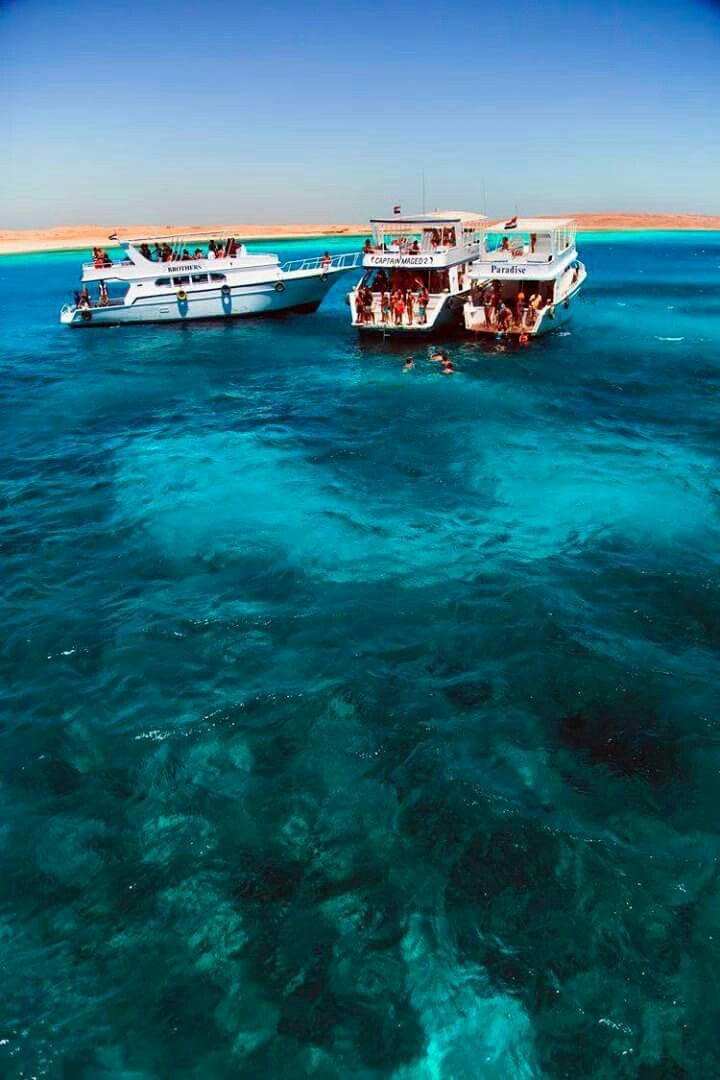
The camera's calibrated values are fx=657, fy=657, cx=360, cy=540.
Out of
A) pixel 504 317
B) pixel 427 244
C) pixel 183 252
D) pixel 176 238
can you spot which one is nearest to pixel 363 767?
pixel 504 317

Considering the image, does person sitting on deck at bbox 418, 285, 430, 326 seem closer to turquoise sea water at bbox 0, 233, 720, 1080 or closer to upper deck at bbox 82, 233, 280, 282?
upper deck at bbox 82, 233, 280, 282

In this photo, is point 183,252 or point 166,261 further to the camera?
point 183,252

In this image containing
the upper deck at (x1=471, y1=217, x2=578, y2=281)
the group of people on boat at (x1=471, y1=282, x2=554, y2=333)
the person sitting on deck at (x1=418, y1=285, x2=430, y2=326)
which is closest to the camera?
the upper deck at (x1=471, y1=217, x2=578, y2=281)

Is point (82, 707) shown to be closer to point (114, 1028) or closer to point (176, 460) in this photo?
point (114, 1028)

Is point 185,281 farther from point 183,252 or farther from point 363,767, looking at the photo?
point 363,767

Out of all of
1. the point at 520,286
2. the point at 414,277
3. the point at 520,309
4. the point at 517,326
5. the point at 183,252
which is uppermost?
the point at 183,252

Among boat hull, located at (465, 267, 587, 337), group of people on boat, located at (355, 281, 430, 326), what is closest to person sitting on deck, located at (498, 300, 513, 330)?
boat hull, located at (465, 267, 587, 337)
